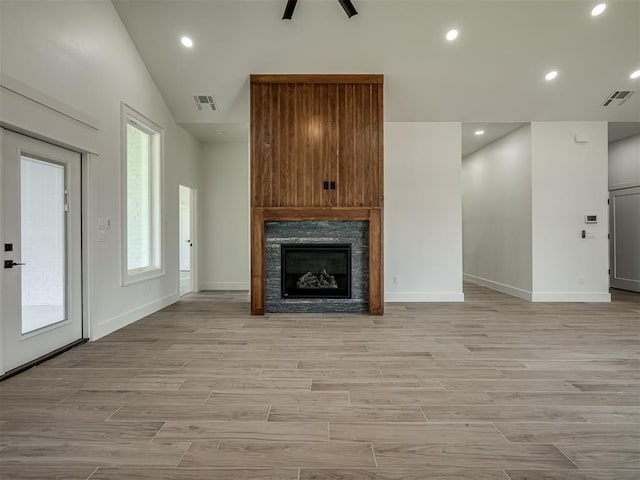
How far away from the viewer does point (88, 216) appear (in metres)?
3.67

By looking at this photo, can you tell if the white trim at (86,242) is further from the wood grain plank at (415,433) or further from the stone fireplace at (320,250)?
the wood grain plank at (415,433)

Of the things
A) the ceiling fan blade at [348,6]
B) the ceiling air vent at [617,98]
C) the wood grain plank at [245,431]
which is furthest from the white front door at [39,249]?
the ceiling air vent at [617,98]

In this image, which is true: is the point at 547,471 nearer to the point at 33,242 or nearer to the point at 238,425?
the point at 238,425

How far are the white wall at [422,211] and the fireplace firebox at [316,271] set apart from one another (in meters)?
1.06

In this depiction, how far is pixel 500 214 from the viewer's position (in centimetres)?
675

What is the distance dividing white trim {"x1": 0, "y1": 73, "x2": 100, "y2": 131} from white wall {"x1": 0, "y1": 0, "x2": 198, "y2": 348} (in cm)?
1

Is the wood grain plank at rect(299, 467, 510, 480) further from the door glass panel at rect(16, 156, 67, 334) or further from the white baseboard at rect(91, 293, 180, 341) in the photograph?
the white baseboard at rect(91, 293, 180, 341)

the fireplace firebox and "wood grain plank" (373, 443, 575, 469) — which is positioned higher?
the fireplace firebox

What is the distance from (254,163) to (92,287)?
2467mm

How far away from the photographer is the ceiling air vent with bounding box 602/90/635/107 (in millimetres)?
5327

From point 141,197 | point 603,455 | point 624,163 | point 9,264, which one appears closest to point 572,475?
point 603,455

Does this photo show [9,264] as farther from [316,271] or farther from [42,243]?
[316,271]

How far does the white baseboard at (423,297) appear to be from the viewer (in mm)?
5785

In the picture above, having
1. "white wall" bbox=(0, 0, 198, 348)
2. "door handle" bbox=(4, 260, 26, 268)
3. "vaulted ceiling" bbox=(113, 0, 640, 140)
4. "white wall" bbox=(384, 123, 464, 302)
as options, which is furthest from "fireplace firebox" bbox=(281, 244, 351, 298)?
"door handle" bbox=(4, 260, 26, 268)
